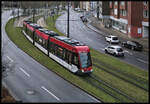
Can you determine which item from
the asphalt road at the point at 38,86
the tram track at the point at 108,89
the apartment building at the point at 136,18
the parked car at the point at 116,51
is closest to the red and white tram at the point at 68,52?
the tram track at the point at 108,89

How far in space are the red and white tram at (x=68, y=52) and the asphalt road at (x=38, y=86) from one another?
196cm

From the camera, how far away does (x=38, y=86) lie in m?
25.0

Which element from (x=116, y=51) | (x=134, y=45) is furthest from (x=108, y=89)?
(x=134, y=45)

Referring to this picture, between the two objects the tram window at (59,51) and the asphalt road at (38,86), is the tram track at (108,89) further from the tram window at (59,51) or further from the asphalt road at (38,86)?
the tram window at (59,51)

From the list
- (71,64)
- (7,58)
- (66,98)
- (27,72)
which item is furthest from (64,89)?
(7,58)

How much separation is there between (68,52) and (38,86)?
561 centimetres

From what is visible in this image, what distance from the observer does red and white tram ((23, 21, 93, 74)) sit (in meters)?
27.1

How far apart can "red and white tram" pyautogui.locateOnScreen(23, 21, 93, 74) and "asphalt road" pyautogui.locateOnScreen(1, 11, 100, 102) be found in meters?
1.96

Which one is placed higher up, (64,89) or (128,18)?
(128,18)

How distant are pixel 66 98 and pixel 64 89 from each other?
222cm

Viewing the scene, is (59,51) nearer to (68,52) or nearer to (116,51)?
(68,52)

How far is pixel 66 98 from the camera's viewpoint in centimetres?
2233

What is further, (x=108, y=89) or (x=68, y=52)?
(x=68, y=52)

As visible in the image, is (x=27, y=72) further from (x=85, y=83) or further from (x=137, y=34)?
(x=137, y=34)
